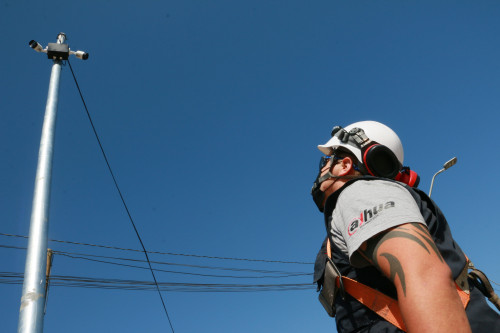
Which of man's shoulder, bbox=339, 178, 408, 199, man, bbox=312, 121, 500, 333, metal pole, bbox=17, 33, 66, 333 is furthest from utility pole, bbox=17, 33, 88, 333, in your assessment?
man's shoulder, bbox=339, 178, 408, 199

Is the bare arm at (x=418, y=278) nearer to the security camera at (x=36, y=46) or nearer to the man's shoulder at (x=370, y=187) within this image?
the man's shoulder at (x=370, y=187)

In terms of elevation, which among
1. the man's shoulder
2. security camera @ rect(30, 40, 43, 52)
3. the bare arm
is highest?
security camera @ rect(30, 40, 43, 52)

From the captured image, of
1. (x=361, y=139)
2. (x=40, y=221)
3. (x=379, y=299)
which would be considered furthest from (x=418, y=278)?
(x=40, y=221)

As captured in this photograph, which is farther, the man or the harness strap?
the harness strap

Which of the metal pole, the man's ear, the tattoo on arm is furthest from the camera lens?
the metal pole

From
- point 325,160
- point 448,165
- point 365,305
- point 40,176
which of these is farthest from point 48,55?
point 448,165

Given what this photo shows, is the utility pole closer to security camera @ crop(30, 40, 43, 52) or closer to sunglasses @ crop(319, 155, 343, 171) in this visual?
security camera @ crop(30, 40, 43, 52)

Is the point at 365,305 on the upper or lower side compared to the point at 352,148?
lower

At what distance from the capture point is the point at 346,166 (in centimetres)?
229

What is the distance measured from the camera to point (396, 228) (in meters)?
1.38

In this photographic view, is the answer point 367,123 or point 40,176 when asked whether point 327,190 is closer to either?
point 367,123

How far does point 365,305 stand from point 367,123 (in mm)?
1389

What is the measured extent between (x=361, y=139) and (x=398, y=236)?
1.10 metres

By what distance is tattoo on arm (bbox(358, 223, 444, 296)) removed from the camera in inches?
51.6
